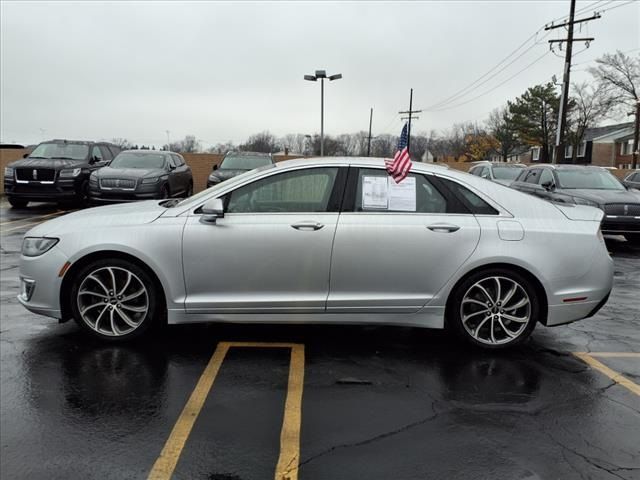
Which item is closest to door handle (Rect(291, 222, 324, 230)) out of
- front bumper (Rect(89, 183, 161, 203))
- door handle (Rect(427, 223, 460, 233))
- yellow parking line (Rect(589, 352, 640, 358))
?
door handle (Rect(427, 223, 460, 233))

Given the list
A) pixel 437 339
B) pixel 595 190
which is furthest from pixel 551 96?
pixel 437 339

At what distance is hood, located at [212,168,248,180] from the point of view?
15.1 metres

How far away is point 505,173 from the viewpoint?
16.5m

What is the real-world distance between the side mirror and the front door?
0.05 meters

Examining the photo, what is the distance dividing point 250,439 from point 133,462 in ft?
2.08

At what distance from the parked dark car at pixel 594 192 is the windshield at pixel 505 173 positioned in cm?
266

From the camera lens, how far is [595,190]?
1134 centimetres

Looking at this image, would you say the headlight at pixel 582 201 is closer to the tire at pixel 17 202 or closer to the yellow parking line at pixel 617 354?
the yellow parking line at pixel 617 354

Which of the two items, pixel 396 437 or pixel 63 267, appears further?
pixel 63 267

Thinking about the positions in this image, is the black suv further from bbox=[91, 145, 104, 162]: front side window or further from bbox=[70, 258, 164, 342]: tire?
bbox=[70, 258, 164, 342]: tire

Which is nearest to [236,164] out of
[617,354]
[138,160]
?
[138,160]

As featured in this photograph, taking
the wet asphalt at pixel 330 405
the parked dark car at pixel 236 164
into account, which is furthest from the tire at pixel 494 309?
the parked dark car at pixel 236 164

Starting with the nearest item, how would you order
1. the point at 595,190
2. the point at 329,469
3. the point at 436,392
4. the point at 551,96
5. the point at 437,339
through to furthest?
the point at 329,469 < the point at 436,392 < the point at 437,339 < the point at 595,190 < the point at 551,96

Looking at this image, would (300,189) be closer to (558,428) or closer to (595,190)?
(558,428)
